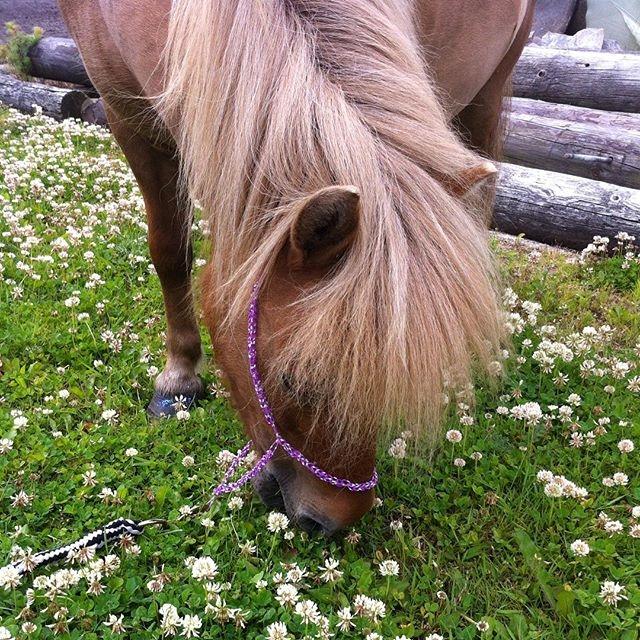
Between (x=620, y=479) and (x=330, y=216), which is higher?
(x=330, y=216)

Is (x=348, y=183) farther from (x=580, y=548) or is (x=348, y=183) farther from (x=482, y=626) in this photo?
(x=580, y=548)

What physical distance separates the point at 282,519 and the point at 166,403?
123 cm

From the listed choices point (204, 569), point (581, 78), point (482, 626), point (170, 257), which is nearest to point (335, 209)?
point (204, 569)

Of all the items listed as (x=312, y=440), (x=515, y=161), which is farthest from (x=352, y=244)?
(x=515, y=161)

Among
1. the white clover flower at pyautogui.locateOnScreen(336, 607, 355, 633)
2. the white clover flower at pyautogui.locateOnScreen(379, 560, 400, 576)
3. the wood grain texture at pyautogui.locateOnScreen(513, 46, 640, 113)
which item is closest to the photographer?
the white clover flower at pyautogui.locateOnScreen(336, 607, 355, 633)

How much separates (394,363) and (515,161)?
5634 mm

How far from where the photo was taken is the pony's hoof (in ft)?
11.0

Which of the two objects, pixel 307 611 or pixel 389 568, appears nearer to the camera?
pixel 307 611

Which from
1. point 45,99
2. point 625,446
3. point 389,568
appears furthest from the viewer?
point 45,99

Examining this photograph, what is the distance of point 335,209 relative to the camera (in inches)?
61.6

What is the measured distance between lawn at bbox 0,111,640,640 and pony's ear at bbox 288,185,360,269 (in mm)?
603

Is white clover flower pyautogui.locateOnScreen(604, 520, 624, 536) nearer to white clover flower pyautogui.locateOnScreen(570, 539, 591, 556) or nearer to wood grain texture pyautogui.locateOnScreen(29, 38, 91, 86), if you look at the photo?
white clover flower pyautogui.locateOnScreen(570, 539, 591, 556)

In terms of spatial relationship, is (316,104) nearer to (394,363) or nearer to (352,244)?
(352,244)

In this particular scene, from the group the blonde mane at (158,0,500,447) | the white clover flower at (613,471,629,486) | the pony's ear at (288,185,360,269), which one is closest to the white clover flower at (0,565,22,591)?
the blonde mane at (158,0,500,447)
